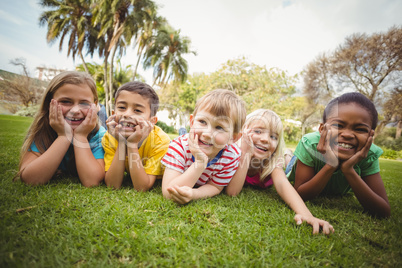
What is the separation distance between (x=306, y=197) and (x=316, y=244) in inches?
40.4

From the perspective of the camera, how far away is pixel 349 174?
6.43ft

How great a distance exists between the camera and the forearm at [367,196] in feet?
6.45

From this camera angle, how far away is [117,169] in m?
2.16

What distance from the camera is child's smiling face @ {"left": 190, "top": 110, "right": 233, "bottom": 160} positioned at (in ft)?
6.72

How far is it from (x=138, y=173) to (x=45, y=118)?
4.60ft

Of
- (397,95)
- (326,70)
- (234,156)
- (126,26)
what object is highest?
(126,26)

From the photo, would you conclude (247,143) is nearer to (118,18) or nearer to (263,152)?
(263,152)

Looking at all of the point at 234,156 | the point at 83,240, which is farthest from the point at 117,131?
the point at 234,156

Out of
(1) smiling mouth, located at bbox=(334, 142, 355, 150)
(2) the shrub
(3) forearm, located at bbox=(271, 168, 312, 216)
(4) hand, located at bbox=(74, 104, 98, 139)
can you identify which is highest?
(1) smiling mouth, located at bbox=(334, 142, 355, 150)

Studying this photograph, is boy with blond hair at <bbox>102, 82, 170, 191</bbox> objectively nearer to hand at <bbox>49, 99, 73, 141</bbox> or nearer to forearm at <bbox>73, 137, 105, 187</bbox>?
forearm at <bbox>73, 137, 105, 187</bbox>

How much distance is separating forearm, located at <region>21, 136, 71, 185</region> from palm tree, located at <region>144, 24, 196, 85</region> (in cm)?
2821

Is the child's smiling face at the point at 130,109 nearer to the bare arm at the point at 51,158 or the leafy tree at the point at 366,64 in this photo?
the bare arm at the point at 51,158

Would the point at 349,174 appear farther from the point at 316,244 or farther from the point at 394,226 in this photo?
the point at 316,244

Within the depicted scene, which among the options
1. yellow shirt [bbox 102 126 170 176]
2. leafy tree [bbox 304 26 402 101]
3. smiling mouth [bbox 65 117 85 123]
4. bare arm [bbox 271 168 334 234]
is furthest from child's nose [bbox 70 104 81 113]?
leafy tree [bbox 304 26 402 101]
